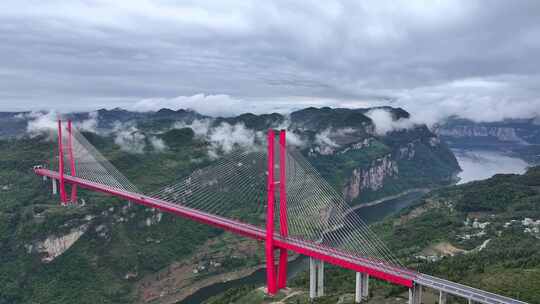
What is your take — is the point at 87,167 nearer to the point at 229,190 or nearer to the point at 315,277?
the point at 229,190

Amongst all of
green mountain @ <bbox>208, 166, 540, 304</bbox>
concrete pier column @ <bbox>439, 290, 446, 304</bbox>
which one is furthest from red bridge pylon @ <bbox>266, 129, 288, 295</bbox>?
concrete pier column @ <bbox>439, 290, 446, 304</bbox>

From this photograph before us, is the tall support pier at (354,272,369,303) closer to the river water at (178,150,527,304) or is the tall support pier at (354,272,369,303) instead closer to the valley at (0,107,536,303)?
the valley at (0,107,536,303)

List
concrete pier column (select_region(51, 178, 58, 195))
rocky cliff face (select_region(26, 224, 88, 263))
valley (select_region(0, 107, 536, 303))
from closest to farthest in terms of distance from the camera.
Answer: valley (select_region(0, 107, 536, 303)) < rocky cliff face (select_region(26, 224, 88, 263)) < concrete pier column (select_region(51, 178, 58, 195))

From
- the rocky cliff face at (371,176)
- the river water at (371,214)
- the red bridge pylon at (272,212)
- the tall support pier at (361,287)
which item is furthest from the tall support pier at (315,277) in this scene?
→ the rocky cliff face at (371,176)

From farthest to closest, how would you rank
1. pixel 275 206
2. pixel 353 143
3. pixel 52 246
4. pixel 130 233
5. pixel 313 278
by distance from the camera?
pixel 353 143, pixel 130 233, pixel 52 246, pixel 275 206, pixel 313 278

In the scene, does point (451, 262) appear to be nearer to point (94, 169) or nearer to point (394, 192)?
point (94, 169)

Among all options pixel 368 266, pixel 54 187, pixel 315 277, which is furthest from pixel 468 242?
pixel 54 187
